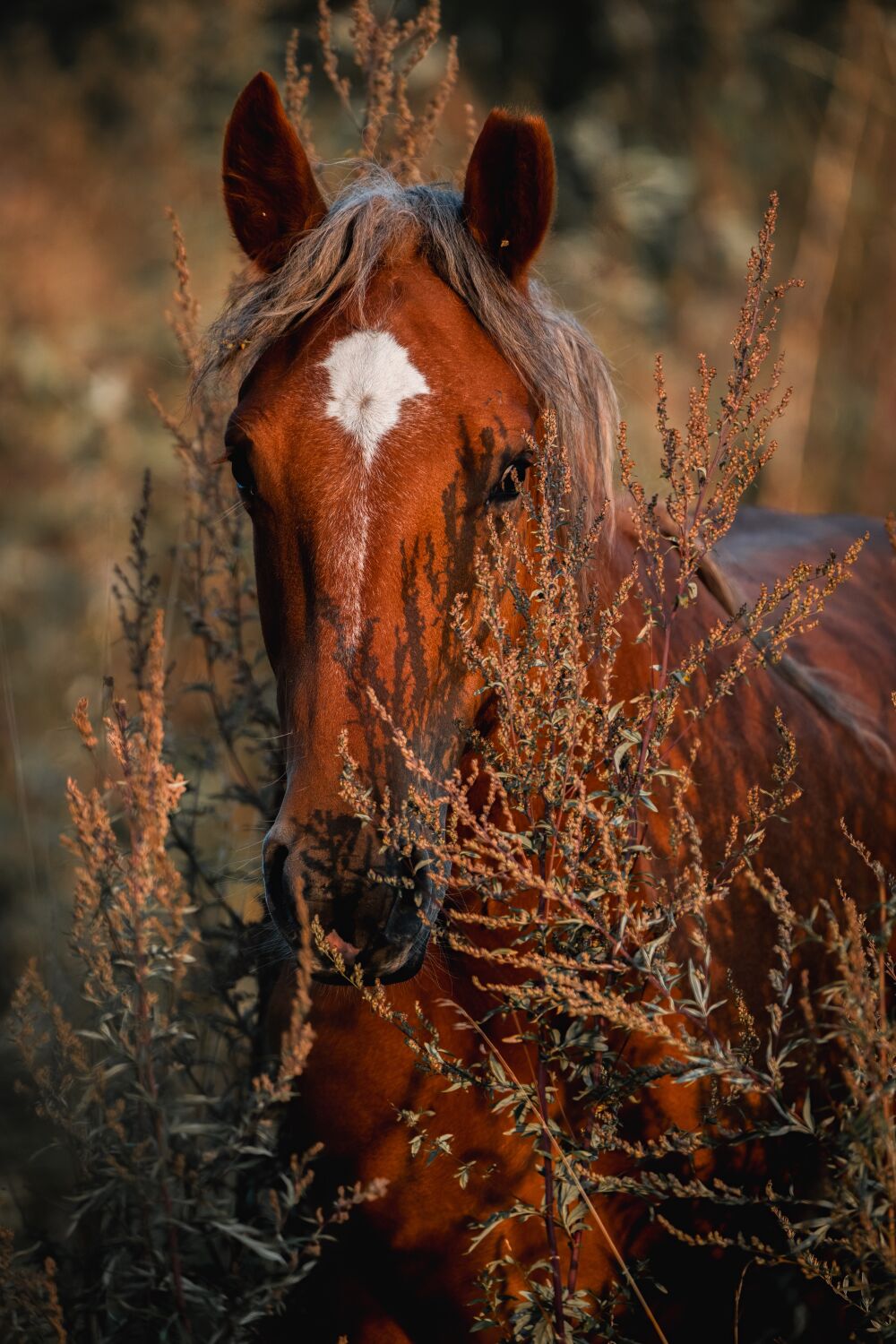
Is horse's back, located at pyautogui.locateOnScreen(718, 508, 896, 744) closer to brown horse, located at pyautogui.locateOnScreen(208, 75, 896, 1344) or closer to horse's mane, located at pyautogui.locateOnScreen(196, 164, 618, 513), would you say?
brown horse, located at pyautogui.locateOnScreen(208, 75, 896, 1344)

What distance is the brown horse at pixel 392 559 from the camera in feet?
5.62

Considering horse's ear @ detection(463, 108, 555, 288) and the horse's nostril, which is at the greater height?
horse's ear @ detection(463, 108, 555, 288)

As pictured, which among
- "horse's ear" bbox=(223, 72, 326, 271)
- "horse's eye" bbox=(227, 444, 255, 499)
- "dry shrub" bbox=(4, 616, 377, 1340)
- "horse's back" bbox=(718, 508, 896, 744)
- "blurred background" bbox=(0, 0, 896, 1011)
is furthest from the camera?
"blurred background" bbox=(0, 0, 896, 1011)

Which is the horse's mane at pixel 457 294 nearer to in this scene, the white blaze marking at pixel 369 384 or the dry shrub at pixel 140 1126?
the white blaze marking at pixel 369 384

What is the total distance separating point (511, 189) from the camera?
2021mm

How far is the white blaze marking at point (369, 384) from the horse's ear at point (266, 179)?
42 centimetres

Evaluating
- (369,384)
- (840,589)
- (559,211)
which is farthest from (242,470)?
(559,211)

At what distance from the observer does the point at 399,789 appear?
66.0 inches

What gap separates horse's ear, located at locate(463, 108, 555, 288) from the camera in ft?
6.39

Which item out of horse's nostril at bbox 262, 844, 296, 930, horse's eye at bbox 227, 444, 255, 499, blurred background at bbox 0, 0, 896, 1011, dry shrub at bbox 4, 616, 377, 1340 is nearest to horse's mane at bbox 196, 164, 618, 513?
horse's eye at bbox 227, 444, 255, 499

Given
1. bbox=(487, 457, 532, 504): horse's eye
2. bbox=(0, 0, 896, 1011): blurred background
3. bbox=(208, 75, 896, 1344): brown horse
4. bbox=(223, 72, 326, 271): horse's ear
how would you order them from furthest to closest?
bbox=(0, 0, 896, 1011): blurred background, bbox=(223, 72, 326, 271): horse's ear, bbox=(487, 457, 532, 504): horse's eye, bbox=(208, 75, 896, 1344): brown horse

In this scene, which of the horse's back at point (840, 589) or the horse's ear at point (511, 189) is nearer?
the horse's ear at point (511, 189)

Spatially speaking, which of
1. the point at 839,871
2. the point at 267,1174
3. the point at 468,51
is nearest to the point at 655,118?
the point at 468,51

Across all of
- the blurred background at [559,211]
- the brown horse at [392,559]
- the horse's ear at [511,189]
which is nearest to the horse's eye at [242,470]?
the brown horse at [392,559]
